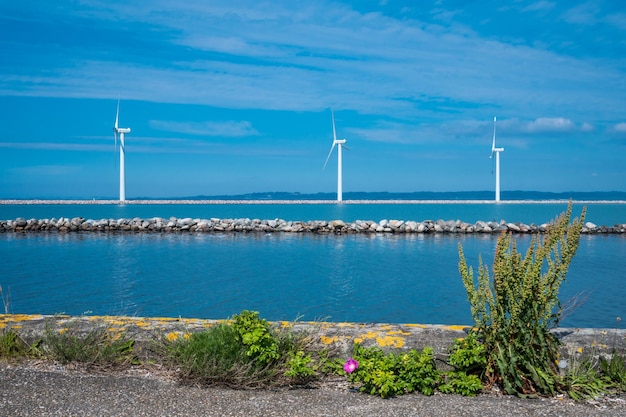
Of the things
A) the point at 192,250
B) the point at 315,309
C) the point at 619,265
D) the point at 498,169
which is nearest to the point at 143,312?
the point at 315,309

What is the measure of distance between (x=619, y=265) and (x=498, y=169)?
3353 inches

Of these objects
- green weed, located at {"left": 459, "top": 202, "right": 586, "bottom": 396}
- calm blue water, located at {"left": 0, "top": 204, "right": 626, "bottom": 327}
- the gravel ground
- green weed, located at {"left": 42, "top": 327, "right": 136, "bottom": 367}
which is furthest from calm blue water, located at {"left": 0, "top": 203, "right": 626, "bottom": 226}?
green weed, located at {"left": 42, "top": 327, "right": 136, "bottom": 367}

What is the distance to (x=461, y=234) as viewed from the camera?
31406 millimetres

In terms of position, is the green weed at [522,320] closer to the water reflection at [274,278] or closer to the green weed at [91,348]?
the green weed at [91,348]

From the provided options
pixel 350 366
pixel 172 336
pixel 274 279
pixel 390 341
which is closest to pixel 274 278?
pixel 274 279

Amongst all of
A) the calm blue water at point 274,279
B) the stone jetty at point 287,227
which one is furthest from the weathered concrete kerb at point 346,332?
the stone jetty at point 287,227

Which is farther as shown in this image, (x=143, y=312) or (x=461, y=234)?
(x=461, y=234)

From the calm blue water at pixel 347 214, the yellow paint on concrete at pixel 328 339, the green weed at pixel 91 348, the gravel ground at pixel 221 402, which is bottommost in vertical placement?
the calm blue water at pixel 347 214

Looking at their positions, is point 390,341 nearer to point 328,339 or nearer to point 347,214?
point 328,339

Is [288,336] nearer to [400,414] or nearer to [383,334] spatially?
[383,334]

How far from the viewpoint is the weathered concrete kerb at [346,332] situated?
17.7ft

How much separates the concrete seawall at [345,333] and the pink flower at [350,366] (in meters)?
0.46

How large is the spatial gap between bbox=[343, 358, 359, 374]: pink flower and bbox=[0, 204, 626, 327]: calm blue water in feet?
9.54

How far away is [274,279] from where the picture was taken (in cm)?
1510
